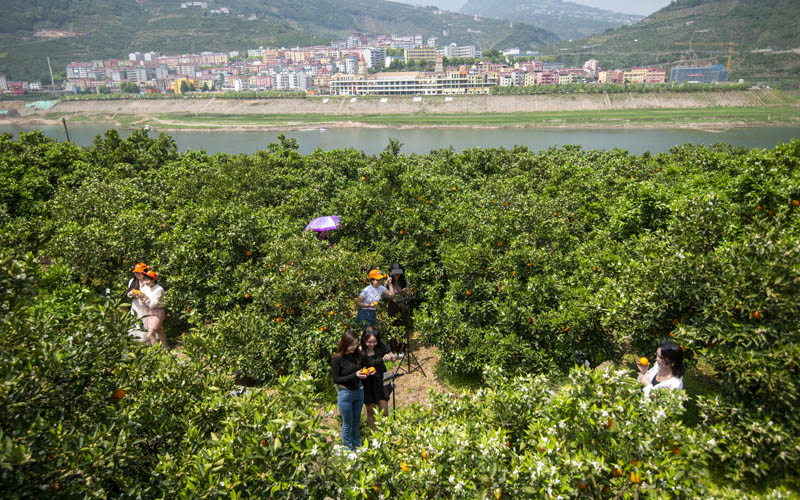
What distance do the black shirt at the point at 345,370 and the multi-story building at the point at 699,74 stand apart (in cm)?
14707

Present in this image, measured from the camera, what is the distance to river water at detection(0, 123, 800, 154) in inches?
2032

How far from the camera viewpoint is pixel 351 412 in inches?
198

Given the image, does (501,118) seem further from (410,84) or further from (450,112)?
(410,84)

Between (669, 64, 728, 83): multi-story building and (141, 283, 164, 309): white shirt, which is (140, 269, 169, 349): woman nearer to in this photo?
(141, 283, 164, 309): white shirt

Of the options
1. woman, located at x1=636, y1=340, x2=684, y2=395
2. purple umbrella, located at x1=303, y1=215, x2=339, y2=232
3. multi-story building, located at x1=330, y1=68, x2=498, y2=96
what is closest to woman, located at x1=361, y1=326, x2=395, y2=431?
woman, located at x1=636, y1=340, x2=684, y2=395

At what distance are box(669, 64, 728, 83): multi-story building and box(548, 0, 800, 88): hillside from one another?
8.99ft

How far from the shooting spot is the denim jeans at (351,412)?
195 inches

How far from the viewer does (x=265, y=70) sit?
192 m

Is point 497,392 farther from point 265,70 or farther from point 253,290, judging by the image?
point 265,70

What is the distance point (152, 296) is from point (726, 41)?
20146 cm

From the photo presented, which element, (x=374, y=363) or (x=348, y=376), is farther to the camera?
(x=374, y=363)

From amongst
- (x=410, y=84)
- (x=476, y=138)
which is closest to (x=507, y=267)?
(x=476, y=138)

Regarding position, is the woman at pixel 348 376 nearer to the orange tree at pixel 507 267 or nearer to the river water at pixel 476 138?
the orange tree at pixel 507 267

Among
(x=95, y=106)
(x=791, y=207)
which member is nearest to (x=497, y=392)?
(x=791, y=207)
